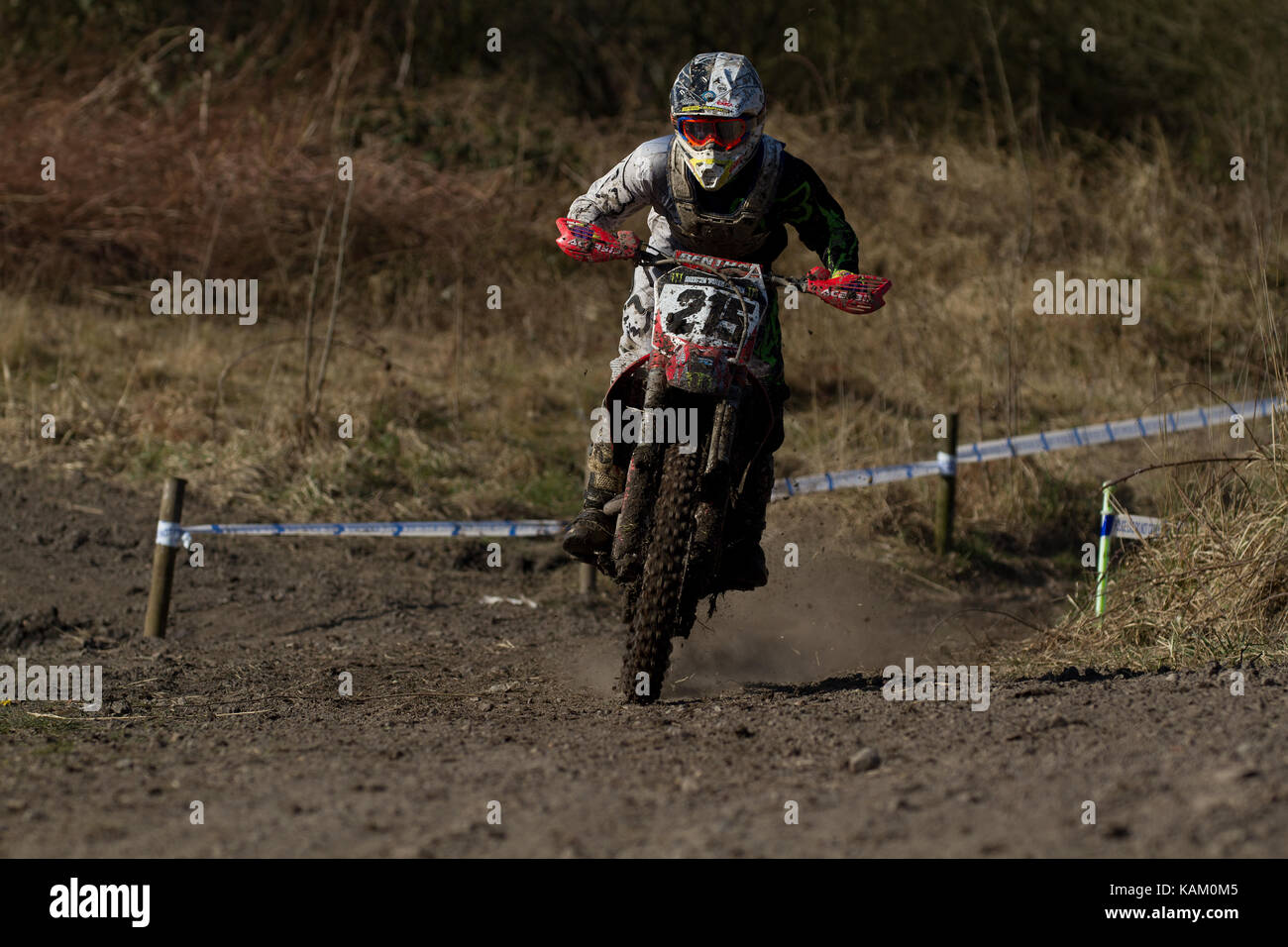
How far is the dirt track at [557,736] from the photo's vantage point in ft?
11.2

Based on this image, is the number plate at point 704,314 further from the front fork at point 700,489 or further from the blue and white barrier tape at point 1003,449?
the blue and white barrier tape at point 1003,449

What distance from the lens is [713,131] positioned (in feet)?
17.7

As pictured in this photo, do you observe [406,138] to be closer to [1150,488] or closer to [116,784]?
[1150,488]

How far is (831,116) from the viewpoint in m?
15.7

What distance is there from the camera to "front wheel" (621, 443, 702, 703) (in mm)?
5117

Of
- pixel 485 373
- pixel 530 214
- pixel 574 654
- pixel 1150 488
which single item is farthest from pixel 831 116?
pixel 574 654

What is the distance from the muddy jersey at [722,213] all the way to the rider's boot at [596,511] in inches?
14.5

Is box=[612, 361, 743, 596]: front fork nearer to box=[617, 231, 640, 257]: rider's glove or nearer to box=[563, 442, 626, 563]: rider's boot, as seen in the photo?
box=[563, 442, 626, 563]: rider's boot

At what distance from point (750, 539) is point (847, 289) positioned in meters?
1.02

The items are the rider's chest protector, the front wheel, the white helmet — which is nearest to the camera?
the front wheel

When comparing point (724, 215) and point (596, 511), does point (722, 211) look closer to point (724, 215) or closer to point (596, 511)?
point (724, 215)

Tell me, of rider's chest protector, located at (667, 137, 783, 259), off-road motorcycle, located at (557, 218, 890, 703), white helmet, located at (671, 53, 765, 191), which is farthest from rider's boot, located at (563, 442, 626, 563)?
white helmet, located at (671, 53, 765, 191)

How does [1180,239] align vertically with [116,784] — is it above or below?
above
